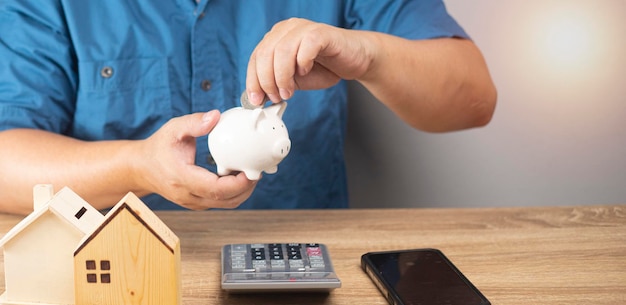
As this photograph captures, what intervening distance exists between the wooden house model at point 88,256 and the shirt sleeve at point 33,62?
56 cm

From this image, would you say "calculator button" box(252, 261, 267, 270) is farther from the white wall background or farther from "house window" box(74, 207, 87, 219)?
the white wall background

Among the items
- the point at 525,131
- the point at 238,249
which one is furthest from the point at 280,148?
the point at 525,131

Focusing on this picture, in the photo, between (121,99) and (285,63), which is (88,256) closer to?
(285,63)

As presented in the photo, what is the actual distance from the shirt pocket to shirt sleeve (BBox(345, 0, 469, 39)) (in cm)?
40

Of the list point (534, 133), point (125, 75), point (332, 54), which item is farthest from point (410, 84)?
point (534, 133)

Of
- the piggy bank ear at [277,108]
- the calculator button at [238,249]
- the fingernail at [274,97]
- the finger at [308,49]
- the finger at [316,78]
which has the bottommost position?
the calculator button at [238,249]

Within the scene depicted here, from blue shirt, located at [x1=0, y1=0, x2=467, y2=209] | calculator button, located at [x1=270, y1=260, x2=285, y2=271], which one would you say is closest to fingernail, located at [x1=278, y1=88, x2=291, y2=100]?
calculator button, located at [x1=270, y1=260, x2=285, y2=271]

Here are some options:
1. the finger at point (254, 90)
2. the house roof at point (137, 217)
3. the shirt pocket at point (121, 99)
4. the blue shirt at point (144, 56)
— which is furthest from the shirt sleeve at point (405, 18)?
the house roof at point (137, 217)

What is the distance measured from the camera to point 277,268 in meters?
0.81

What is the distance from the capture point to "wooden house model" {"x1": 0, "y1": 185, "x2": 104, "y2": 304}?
66cm

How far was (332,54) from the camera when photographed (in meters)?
0.97

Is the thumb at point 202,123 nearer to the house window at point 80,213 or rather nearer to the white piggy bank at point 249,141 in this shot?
the white piggy bank at point 249,141

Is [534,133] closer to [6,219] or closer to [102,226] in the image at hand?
[6,219]

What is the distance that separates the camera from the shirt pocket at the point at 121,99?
1285 mm
